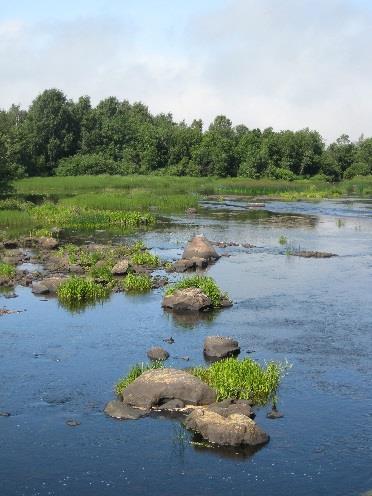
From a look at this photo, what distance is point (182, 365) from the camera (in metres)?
23.2

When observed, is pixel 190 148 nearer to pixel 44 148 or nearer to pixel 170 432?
pixel 44 148

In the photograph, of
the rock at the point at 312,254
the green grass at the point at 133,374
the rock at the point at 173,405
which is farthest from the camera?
the rock at the point at 312,254

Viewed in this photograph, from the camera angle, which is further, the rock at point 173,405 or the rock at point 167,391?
the rock at point 167,391

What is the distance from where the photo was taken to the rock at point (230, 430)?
17.4 metres

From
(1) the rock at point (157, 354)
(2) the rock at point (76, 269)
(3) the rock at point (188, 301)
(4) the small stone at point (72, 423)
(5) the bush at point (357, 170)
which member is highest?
(5) the bush at point (357, 170)

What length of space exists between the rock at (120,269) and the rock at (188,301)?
23.3ft

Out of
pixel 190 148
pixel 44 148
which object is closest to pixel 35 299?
pixel 44 148

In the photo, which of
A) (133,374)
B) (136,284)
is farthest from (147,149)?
(133,374)

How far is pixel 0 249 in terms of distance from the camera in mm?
46625

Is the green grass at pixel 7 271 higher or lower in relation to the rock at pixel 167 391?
higher

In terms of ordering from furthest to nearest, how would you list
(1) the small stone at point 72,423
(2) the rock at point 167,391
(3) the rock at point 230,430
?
(2) the rock at point 167,391, (1) the small stone at point 72,423, (3) the rock at point 230,430

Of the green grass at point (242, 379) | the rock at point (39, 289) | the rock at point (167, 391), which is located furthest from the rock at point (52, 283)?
the rock at point (167, 391)

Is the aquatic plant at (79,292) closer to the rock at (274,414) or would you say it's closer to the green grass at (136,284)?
the green grass at (136,284)

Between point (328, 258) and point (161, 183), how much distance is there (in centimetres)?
6014
